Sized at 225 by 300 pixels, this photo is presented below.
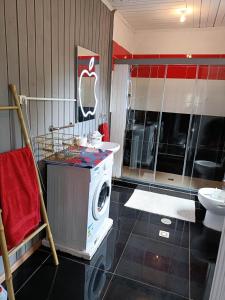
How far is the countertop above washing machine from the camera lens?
1839 millimetres

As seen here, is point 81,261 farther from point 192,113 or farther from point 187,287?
point 192,113

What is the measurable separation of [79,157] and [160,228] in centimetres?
125

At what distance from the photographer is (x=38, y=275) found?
5.69 ft

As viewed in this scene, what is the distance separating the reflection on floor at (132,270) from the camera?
1624 millimetres

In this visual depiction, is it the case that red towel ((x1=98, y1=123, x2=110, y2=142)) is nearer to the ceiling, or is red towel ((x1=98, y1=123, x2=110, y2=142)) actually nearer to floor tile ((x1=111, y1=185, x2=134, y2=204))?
floor tile ((x1=111, y1=185, x2=134, y2=204))

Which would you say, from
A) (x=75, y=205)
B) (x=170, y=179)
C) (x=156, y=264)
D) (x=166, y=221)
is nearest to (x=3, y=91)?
(x=75, y=205)

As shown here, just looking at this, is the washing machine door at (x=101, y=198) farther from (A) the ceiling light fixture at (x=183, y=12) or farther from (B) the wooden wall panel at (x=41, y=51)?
(A) the ceiling light fixture at (x=183, y=12)

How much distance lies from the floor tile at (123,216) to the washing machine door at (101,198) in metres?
0.37

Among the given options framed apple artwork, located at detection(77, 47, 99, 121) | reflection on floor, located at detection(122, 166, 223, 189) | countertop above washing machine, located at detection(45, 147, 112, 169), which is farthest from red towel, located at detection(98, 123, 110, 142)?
countertop above washing machine, located at detection(45, 147, 112, 169)

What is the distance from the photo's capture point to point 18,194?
4.99 feet

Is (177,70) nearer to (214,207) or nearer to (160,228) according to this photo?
(214,207)

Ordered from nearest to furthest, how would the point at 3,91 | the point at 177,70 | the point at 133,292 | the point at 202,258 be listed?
the point at 3,91 < the point at 133,292 < the point at 202,258 < the point at 177,70

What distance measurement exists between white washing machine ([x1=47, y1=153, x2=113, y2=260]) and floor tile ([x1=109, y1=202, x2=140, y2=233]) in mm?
440

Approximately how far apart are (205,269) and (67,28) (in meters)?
2.54
